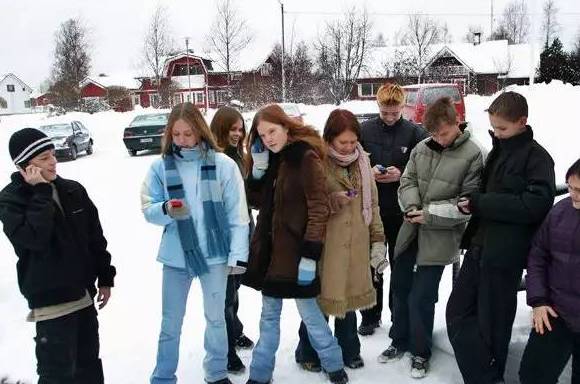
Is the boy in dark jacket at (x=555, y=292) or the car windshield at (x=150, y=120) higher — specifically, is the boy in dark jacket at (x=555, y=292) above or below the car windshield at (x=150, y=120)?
below

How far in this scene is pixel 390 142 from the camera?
4.30 m

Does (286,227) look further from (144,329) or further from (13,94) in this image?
(13,94)

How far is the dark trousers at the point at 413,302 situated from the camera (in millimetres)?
3779

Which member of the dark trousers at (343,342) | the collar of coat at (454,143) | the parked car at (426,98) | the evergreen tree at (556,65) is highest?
the evergreen tree at (556,65)

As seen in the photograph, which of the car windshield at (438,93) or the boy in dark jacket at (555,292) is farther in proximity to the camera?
the car windshield at (438,93)

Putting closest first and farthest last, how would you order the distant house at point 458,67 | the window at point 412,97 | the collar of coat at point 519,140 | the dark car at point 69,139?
the collar of coat at point 519,140
the window at point 412,97
the dark car at point 69,139
the distant house at point 458,67

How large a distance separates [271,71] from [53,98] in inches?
675

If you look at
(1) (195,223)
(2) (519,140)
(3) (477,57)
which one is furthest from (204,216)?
(3) (477,57)

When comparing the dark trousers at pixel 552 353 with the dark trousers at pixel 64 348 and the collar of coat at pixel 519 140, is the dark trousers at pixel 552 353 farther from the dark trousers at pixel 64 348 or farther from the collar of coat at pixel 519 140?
the dark trousers at pixel 64 348

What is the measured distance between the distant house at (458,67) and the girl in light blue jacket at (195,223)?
39748 millimetres

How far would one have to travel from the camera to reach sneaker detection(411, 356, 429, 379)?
12.2ft

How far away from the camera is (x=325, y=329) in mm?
3615

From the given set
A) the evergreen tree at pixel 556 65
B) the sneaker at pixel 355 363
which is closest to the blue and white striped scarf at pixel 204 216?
the sneaker at pixel 355 363

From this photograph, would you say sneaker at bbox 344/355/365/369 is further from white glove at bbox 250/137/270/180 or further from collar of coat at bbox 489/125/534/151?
collar of coat at bbox 489/125/534/151
